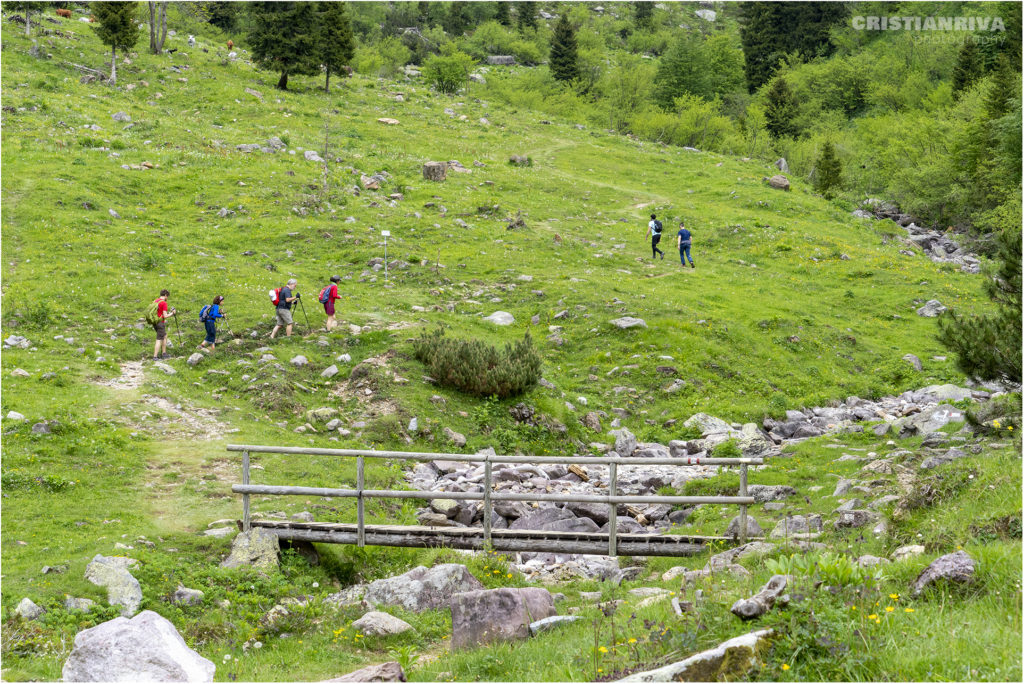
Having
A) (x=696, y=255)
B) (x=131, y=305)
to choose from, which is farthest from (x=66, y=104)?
(x=696, y=255)

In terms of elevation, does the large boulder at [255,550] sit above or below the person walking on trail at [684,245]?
below

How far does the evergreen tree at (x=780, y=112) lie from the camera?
8575 cm

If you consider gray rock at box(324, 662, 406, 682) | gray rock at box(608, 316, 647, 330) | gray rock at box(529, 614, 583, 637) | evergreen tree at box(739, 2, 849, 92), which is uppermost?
evergreen tree at box(739, 2, 849, 92)

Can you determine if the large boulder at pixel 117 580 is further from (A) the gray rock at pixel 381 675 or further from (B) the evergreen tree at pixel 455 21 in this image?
(B) the evergreen tree at pixel 455 21

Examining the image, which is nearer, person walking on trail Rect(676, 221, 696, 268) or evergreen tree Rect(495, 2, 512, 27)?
person walking on trail Rect(676, 221, 696, 268)

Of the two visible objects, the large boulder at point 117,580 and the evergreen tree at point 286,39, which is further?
the evergreen tree at point 286,39

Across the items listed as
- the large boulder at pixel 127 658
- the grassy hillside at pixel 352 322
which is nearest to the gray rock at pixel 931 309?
the grassy hillside at pixel 352 322

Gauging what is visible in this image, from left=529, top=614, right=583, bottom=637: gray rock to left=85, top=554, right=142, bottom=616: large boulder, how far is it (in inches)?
208

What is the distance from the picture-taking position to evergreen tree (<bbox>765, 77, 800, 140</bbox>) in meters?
85.8

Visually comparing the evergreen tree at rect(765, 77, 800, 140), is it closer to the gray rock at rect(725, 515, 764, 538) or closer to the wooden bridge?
the gray rock at rect(725, 515, 764, 538)

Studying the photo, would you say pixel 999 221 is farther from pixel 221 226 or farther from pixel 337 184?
pixel 221 226

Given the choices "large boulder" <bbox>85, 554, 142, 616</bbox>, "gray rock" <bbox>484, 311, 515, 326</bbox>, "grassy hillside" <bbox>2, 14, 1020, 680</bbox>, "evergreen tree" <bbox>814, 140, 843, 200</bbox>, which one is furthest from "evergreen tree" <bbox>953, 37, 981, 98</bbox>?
"large boulder" <bbox>85, 554, 142, 616</bbox>

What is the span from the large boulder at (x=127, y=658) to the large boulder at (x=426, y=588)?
311cm

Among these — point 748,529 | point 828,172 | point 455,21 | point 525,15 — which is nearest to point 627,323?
point 748,529
